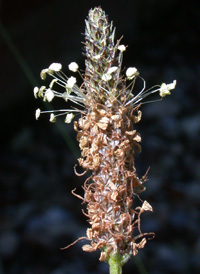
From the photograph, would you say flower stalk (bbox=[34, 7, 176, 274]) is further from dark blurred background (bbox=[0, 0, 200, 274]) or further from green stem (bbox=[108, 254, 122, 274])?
dark blurred background (bbox=[0, 0, 200, 274])

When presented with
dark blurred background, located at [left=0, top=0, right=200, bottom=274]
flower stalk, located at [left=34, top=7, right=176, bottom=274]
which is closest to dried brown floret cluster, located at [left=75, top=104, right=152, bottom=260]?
flower stalk, located at [left=34, top=7, right=176, bottom=274]

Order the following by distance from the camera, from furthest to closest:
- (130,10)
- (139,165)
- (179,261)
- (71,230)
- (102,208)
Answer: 1. (130,10)
2. (139,165)
3. (71,230)
4. (179,261)
5. (102,208)

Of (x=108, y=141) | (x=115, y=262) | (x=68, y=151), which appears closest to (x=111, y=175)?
(x=108, y=141)

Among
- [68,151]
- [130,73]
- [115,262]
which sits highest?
[68,151]

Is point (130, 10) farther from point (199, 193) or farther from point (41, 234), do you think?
point (41, 234)

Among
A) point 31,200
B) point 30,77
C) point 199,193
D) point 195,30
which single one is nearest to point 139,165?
point 199,193

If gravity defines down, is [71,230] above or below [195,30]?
below

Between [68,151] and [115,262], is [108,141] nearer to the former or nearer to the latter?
[115,262]

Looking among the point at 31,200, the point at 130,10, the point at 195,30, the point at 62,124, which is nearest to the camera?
the point at 31,200
